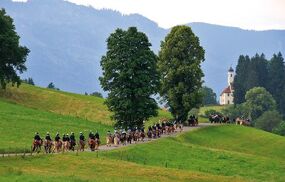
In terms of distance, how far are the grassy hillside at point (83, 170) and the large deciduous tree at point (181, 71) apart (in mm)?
42083

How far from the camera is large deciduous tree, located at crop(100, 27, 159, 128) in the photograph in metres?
77.4

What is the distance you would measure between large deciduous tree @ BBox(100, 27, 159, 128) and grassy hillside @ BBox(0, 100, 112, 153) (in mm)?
4536

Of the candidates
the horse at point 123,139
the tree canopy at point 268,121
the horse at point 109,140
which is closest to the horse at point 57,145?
the horse at point 109,140

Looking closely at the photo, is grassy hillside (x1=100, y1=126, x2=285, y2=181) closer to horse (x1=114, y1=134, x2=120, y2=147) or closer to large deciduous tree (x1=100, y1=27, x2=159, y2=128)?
horse (x1=114, y1=134, x2=120, y2=147)

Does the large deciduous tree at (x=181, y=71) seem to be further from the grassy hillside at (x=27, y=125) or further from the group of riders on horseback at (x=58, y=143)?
the group of riders on horseback at (x=58, y=143)

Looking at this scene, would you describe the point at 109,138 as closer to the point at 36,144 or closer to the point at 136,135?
the point at 136,135

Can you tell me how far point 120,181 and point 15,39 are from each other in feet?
90.5

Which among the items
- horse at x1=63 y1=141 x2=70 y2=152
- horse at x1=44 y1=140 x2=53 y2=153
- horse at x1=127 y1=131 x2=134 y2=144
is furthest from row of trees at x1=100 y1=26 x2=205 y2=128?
horse at x1=44 y1=140 x2=53 y2=153

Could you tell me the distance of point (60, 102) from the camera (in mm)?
109312

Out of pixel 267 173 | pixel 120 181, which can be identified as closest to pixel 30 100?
pixel 267 173

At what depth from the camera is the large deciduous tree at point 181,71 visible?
92644 mm

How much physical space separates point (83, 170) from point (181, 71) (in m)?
49.1

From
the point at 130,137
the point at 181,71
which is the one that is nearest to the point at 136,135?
the point at 130,137

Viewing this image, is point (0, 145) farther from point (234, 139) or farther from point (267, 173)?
point (234, 139)
